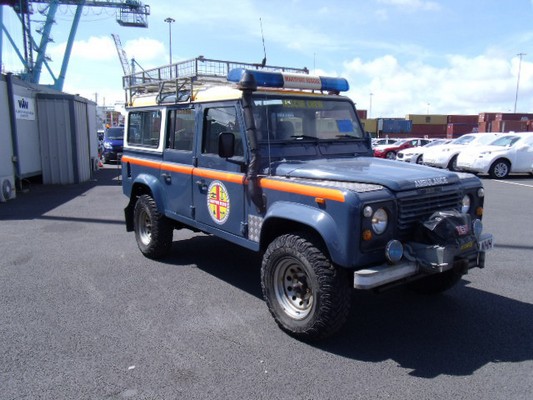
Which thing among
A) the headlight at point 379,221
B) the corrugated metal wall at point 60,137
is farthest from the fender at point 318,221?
the corrugated metal wall at point 60,137

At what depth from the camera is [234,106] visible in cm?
445

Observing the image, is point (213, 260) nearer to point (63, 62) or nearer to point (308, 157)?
point (308, 157)

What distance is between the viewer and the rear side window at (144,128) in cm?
591

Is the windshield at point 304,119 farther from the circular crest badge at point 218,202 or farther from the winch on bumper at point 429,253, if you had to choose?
the winch on bumper at point 429,253

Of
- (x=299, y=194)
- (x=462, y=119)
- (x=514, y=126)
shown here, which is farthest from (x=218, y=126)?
(x=462, y=119)

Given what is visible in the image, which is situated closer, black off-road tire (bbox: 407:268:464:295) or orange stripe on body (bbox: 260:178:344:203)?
orange stripe on body (bbox: 260:178:344:203)

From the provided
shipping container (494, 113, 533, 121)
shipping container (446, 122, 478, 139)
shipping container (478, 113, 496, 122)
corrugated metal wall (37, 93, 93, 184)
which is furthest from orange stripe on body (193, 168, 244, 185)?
shipping container (446, 122, 478, 139)

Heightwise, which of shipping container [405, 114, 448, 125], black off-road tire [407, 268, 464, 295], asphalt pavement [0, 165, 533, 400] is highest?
shipping container [405, 114, 448, 125]

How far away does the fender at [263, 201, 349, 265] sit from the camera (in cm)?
331

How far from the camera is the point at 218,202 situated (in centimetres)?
471

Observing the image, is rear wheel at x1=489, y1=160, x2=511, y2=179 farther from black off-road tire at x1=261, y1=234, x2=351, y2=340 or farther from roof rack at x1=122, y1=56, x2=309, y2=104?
black off-road tire at x1=261, y1=234, x2=351, y2=340

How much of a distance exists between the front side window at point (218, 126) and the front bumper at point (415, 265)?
5.98ft

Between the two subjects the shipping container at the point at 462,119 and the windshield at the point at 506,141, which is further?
the shipping container at the point at 462,119

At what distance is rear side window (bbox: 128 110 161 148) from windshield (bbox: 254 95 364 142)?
78.3 inches
